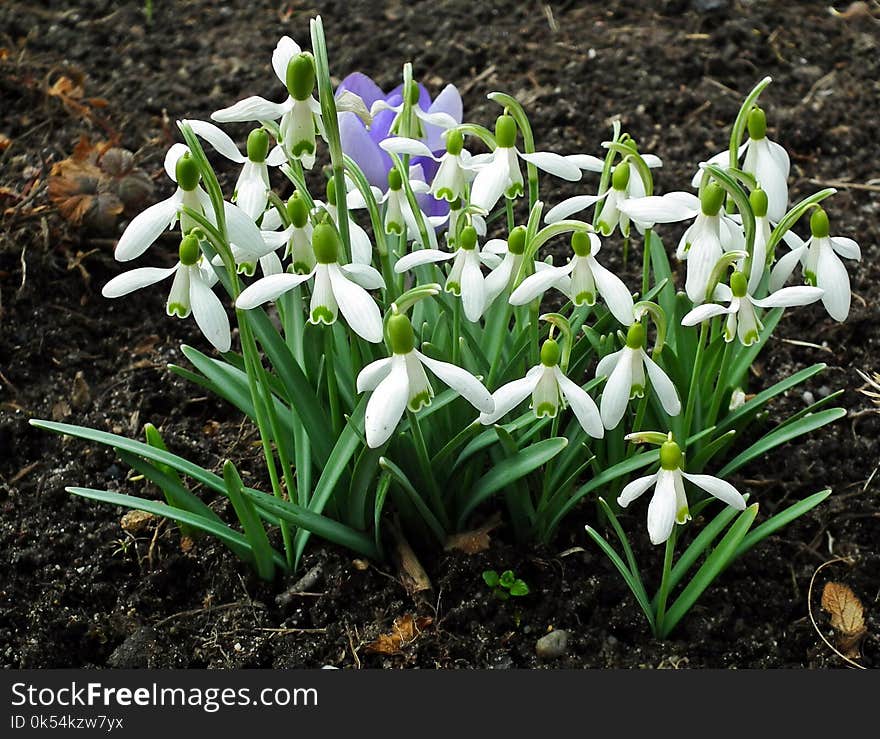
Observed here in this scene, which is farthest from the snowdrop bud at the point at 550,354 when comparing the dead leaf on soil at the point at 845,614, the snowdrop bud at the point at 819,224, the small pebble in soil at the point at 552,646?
the dead leaf on soil at the point at 845,614

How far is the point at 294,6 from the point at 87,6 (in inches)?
27.5

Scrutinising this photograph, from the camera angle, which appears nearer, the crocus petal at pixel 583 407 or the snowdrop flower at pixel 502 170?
the crocus petal at pixel 583 407

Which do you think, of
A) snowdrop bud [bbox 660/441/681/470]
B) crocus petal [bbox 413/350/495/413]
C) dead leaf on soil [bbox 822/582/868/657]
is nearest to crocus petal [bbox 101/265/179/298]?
crocus petal [bbox 413/350/495/413]

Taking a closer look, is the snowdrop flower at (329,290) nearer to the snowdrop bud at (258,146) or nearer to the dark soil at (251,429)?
the snowdrop bud at (258,146)

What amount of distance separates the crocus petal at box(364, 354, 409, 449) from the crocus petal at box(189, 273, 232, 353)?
0.22 meters

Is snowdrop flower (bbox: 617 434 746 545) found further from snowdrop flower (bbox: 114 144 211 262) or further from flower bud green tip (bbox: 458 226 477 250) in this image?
snowdrop flower (bbox: 114 144 211 262)

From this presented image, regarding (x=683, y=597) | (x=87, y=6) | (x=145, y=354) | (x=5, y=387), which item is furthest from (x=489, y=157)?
(x=87, y=6)

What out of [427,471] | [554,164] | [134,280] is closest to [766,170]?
[554,164]

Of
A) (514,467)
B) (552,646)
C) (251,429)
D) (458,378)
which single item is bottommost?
(552,646)

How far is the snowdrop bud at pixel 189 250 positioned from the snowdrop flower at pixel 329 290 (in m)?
0.09

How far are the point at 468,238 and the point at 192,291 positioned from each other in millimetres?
389

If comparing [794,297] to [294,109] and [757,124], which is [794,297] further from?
[294,109]

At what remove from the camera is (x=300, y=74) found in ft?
4.22

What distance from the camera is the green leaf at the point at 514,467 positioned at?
1.57 metres
